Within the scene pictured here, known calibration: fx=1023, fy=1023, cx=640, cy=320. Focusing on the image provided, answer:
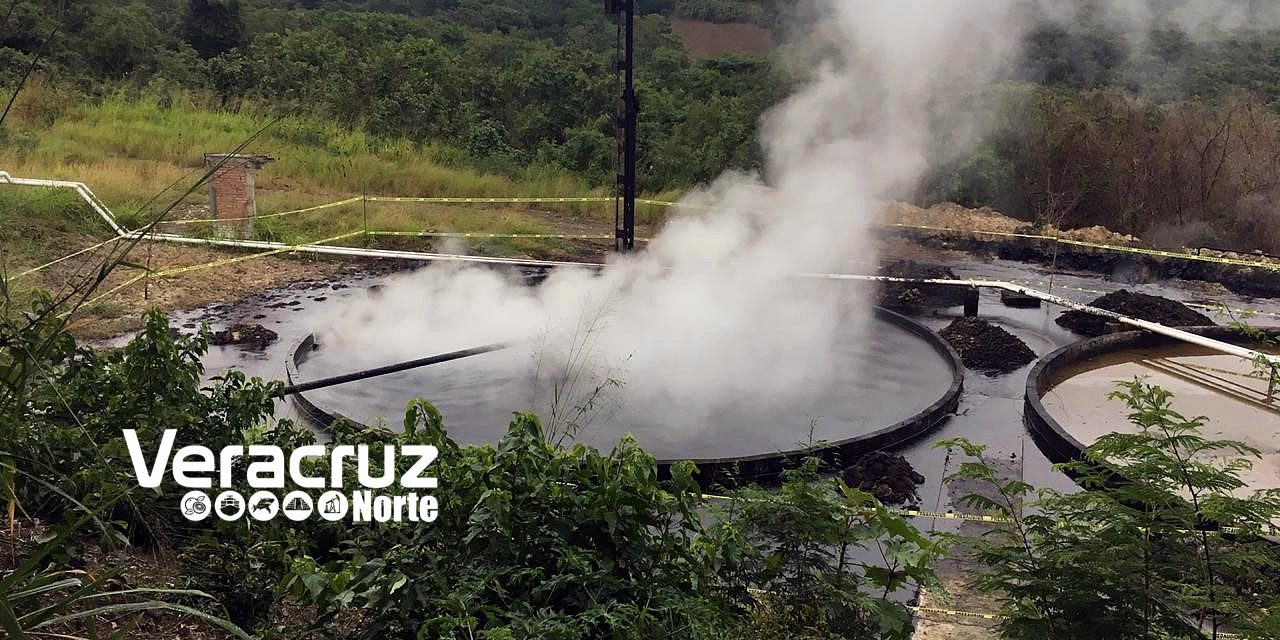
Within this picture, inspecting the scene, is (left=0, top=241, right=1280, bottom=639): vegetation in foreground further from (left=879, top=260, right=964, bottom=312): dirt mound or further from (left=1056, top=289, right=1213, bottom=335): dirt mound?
(left=879, top=260, right=964, bottom=312): dirt mound

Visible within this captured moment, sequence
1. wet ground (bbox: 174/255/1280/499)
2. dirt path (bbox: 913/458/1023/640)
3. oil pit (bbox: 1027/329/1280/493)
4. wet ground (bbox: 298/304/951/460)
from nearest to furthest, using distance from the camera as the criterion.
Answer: dirt path (bbox: 913/458/1023/640) → wet ground (bbox: 298/304/951/460) → wet ground (bbox: 174/255/1280/499) → oil pit (bbox: 1027/329/1280/493)

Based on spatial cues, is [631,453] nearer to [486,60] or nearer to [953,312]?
[953,312]

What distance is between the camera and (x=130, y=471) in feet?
12.2

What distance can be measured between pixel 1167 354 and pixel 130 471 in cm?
1038

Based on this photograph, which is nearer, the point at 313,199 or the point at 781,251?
the point at 781,251

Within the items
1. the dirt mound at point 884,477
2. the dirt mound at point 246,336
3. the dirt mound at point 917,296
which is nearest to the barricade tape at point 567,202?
the dirt mound at point 246,336

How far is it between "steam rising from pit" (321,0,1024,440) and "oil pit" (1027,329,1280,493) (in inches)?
77.2

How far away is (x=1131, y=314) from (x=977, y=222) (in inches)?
242

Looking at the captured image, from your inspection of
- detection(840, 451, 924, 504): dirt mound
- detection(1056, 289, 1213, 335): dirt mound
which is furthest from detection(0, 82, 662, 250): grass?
detection(840, 451, 924, 504): dirt mound

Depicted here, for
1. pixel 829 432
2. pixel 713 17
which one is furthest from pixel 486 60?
pixel 829 432

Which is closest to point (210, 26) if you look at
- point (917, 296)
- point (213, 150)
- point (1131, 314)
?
point (213, 150)

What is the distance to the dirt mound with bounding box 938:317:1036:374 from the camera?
1009 cm

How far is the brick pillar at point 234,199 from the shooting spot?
45.2 ft

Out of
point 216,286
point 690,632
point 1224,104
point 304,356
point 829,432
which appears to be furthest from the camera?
point 1224,104
